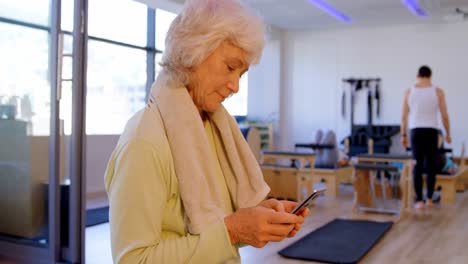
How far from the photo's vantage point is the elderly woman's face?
101cm

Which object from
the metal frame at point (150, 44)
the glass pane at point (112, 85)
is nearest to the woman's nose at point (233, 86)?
the glass pane at point (112, 85)

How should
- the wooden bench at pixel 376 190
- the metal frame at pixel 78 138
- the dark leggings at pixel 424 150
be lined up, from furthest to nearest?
the dark leggings at pixel 424 150, the wooden bench at pixel 376 190, the metal frame at pixel 78 138

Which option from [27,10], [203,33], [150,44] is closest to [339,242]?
[27,10]

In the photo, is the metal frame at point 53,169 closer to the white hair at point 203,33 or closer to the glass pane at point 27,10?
the glass pane at point 27,10

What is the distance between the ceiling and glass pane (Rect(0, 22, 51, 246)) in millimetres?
2681

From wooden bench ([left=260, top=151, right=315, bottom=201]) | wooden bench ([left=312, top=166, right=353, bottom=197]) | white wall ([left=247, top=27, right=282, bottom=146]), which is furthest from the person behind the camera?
white wall ([left=247, top=27, right=282, bottom=146])

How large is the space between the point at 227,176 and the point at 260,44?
11.4 inches

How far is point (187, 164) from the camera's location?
946mm

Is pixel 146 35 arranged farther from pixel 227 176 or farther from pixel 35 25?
pixel 227 176

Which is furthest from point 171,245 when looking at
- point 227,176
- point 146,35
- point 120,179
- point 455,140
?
point 455,140

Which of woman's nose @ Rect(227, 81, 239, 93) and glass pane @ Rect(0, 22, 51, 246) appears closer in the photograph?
woman's nose @ Rect(227, 81, 239, 93)

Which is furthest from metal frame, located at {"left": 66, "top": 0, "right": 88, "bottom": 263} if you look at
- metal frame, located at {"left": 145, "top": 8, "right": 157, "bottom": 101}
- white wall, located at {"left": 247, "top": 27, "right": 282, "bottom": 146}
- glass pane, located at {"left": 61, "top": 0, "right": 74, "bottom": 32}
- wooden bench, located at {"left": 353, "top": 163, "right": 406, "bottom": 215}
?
white wall, located at {"left": 247, "top": 27, "right": 282, "bottom": 146}

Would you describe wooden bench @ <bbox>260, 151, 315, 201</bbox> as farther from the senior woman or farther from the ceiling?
the senior woman

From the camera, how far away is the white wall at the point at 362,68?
790 cm
